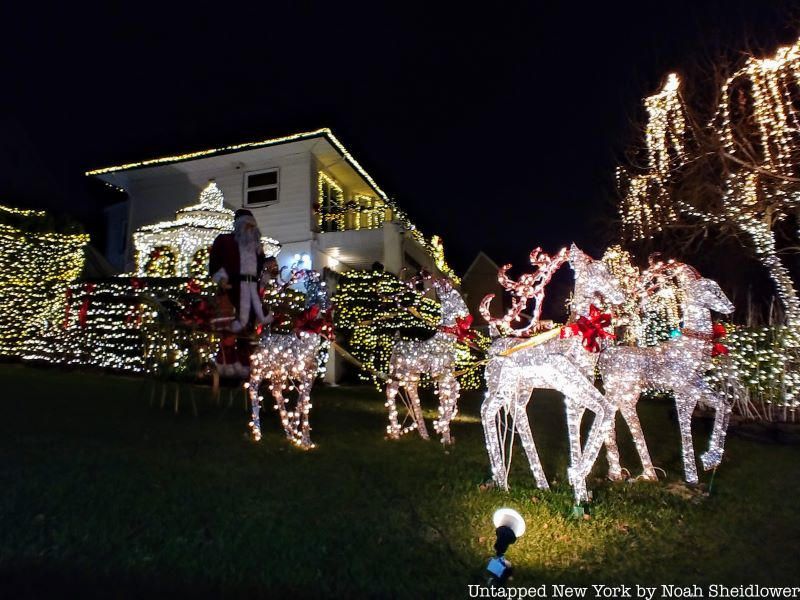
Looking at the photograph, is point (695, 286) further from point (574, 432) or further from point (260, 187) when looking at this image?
point (260, 187)

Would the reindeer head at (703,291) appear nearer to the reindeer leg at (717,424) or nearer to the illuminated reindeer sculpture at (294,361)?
the reindeer leg at (717,424)

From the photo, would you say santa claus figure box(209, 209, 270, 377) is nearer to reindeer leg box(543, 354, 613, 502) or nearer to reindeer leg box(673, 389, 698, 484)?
reindeer leg box(543, 354, 613, 502)

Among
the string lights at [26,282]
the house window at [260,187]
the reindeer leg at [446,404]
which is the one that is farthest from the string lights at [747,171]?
the string lights at [26,282]

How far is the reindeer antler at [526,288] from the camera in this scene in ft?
23.4

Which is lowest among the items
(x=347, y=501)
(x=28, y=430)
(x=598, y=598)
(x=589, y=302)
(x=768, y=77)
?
(x=598, y=598)

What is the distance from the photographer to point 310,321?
8.37 m

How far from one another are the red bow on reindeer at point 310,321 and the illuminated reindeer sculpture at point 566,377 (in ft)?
9.35

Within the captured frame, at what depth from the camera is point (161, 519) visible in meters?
5.17

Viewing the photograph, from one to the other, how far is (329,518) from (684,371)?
439 centimetres

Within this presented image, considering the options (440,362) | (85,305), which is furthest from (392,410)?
(85,305)

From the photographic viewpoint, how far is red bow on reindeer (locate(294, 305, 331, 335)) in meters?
8.35

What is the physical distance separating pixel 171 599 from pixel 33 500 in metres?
2.25

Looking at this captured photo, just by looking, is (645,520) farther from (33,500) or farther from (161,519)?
(33,500)

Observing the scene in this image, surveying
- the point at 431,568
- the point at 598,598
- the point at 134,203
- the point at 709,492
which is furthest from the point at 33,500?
the point at 134,203
